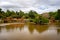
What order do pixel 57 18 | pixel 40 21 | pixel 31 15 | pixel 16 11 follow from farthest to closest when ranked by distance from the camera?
pixel 16 11 → pixel 31 15 → pixel 57 18 → pixel 40 21

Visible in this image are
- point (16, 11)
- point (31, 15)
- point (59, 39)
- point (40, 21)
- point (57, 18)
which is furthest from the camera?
point (16, 11)

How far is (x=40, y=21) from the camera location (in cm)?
2422

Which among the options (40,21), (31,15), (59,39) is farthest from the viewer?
(31,15)

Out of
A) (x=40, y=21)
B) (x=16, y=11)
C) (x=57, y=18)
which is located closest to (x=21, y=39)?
(x=40, y=21)

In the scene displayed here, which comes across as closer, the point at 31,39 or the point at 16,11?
the point at 31,39

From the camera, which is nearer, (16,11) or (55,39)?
(55,39)

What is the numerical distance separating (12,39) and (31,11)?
37855 mm

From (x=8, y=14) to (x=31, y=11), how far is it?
8027 mm

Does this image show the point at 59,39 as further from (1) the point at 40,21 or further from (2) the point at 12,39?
(1) the point at 40,21

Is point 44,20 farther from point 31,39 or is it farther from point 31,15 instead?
point 31,15

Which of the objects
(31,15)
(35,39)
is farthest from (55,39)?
(31,15)

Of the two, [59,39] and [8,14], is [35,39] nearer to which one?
[59,39]

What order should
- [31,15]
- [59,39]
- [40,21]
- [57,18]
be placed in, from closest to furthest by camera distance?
1. [59,39]
2. [40,21]
3. [57,18]
4. [31,15]

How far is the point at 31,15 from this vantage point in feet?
145
